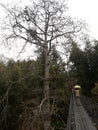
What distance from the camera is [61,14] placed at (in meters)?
5.92

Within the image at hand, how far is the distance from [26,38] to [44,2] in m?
1.00

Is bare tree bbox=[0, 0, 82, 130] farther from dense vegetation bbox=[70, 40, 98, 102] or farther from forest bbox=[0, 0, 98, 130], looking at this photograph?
dense vegetation bbox=[70, 40, 98, 102]

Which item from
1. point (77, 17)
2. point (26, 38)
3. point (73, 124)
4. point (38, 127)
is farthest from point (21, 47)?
point (73, 124)

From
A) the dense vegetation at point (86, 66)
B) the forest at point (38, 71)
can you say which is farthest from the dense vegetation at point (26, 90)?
the dense vegetation at point (86, 66)

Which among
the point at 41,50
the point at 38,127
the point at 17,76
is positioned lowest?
the point at 38,127

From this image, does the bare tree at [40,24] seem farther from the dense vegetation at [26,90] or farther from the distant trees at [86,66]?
the distant trees at [86,66]

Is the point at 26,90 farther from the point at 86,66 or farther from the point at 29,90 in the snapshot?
the point at 86,66

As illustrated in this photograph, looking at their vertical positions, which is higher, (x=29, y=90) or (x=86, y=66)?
(x=86, y=66)

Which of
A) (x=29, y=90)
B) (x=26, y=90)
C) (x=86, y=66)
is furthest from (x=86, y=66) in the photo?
(x=29, y=90)

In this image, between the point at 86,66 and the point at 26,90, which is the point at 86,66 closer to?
the point at 86,66

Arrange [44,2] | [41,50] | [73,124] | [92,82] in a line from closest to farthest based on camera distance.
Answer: [73,124]
[44,2]
[41,50]
[92,82]

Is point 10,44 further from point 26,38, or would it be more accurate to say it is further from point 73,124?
point 73,124

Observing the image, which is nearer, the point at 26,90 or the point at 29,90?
the point at 29,90

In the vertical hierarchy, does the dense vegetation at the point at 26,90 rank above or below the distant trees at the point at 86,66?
below
